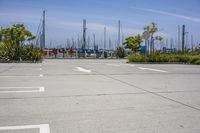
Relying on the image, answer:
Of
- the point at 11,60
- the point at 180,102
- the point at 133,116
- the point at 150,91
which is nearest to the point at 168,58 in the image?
the point at 11,60

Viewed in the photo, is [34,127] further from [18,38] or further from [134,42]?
[134,42]

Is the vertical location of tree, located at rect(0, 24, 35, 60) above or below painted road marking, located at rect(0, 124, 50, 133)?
above

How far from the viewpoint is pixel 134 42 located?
54.3 metres

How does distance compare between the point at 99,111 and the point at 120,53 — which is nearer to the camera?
the point at 99,111

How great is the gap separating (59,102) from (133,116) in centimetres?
225

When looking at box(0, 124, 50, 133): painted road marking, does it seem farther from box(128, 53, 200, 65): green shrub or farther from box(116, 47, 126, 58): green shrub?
box(116, 47, 126, 58): green shrub

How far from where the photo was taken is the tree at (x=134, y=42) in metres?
54.2

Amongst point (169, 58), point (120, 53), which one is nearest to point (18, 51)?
point (169, 58)

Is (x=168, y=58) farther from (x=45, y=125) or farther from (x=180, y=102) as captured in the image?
(x=45, y=125)

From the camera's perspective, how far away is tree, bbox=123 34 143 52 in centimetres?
5419

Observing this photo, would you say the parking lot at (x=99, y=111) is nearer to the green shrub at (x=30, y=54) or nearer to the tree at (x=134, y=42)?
the green shrub at (x=30, y=54)

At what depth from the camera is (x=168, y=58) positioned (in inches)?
1168

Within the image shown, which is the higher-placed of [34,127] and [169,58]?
[169,58]

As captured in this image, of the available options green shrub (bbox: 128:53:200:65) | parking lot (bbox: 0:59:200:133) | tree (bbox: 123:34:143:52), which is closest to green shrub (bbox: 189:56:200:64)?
green shrub (bbox: 128:53:200:65)
